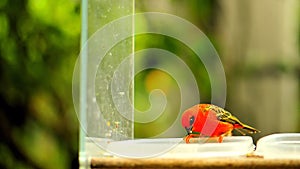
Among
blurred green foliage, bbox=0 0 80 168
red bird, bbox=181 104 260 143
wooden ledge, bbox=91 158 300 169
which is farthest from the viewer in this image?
blurred green foliage, bbox=0 0 80 168

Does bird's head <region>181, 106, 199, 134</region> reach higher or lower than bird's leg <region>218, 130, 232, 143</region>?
higher

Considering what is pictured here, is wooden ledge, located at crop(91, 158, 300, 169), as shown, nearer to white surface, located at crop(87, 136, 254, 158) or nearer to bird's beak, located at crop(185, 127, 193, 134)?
white surface, located at crop(87, 136, 254, 158)

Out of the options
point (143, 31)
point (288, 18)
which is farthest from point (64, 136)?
point (288, 18)

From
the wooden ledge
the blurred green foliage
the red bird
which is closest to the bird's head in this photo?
the red bird

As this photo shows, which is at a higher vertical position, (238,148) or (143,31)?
(143,31)

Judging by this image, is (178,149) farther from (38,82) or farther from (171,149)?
(38,82)

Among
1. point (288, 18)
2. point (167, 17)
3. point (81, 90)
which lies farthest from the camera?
point (288, 18)

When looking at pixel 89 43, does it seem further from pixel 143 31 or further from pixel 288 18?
pixel 288 18

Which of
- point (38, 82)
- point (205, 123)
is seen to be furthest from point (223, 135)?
point (38, 82)
